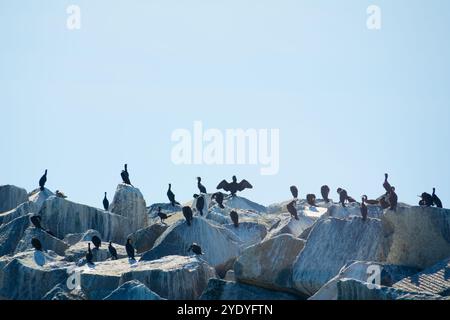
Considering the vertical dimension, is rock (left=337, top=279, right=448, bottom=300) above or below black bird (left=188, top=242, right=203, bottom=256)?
below

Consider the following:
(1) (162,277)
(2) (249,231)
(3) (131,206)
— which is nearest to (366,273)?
(1) (162,277)

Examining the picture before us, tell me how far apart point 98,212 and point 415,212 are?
37.5ft

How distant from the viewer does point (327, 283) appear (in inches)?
785

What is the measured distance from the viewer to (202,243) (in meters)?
25.8

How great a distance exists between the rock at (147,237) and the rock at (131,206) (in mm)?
3194

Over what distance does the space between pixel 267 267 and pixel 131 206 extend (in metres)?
10.5

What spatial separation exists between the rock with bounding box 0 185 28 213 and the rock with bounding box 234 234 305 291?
14087 mm

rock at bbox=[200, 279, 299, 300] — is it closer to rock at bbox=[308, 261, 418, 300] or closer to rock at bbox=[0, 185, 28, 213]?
rock at bbox=[308, 261, 418, 300]

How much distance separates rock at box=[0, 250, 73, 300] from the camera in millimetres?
24281

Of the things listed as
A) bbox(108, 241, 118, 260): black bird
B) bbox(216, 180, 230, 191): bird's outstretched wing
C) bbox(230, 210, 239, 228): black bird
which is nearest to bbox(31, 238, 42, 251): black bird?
bbox(108, 241, 118, 260): black bird

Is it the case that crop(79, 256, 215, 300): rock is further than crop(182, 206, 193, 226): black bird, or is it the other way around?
crop(182, 206, 193, 226): black bird
